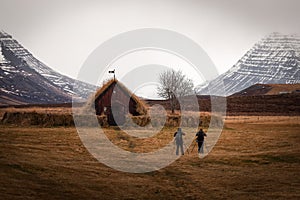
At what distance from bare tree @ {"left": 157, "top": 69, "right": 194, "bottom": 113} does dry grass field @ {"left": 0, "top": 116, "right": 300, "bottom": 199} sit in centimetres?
4725

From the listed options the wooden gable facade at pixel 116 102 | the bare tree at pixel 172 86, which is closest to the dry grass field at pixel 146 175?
the wooden gable facade at pixel 116 102

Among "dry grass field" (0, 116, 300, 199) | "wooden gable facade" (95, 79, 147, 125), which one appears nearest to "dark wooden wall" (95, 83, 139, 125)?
"wooden gable facade" (95, 79, 147, 125)

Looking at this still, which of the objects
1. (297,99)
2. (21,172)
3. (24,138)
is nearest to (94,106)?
(24,138)

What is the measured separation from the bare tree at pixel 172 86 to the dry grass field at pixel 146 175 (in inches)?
1860

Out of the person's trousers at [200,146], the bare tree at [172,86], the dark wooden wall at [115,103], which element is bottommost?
the person's trousers at [200,146]

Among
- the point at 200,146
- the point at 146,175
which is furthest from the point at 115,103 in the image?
the point at 146,175

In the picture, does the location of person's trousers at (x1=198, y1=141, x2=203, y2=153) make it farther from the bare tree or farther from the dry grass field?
the bare tree

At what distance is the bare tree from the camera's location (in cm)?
8188

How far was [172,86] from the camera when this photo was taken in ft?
270

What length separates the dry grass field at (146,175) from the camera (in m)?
20.5

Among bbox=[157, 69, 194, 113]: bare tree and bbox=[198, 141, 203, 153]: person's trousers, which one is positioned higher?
bbox=[157, 69, 194, 113]: bare tree

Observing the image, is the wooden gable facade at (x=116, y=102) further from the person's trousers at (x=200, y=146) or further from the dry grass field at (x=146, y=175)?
the person's trousers at (x=200, y=146)

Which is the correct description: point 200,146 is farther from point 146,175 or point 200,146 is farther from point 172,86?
point 172,86

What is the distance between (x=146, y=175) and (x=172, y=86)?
58.2m
